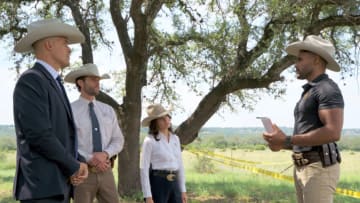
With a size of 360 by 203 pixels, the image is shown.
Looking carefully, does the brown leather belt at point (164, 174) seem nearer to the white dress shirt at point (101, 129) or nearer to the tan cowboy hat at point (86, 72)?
the white dress shirt at point (101, 129)

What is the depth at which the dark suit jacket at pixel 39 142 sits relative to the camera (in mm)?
3168

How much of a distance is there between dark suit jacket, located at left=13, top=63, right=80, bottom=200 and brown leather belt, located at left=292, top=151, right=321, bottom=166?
1633mm

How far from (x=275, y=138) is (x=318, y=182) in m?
0.48

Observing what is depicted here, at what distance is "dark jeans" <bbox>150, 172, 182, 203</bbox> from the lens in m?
5.12

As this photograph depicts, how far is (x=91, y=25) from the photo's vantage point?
11.5 meters

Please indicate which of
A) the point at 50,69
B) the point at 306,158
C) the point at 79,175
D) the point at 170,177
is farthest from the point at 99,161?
the point at 306,158

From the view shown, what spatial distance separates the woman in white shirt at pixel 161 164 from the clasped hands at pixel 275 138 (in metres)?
1.29

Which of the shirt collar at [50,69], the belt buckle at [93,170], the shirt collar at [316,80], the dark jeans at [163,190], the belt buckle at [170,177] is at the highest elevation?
the shirt collar at [50,69]

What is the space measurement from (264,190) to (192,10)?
5.39 meters

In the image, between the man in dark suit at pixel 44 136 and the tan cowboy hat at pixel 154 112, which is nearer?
the man in dark suit at pixel 44 136

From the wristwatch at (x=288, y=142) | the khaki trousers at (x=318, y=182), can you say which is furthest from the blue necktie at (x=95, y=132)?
the khaki trousers at (x=318, y=182)

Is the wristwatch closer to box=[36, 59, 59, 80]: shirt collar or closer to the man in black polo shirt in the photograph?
the man in black polo shirt

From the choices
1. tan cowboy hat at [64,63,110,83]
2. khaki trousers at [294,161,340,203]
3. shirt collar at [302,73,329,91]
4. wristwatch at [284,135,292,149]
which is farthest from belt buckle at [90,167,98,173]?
shirt collar at [302,73,329,91]

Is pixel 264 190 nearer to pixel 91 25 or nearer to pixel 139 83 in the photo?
pixel 139 83
